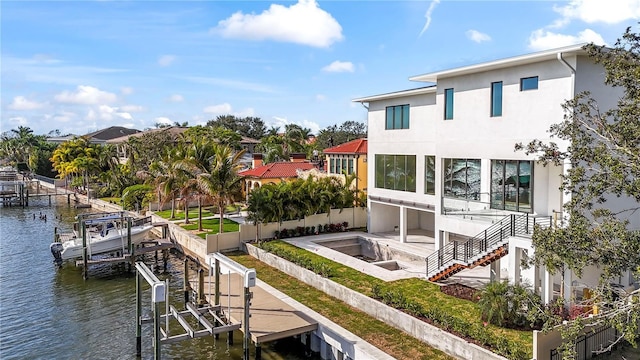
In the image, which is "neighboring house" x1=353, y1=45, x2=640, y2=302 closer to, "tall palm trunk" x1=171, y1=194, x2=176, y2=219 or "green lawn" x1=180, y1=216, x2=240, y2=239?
"green lawn" x1=180, y1=216, x2=240, y2=239

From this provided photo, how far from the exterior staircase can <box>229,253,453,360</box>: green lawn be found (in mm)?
4191

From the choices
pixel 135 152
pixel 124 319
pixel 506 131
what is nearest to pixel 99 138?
pixel 135 152

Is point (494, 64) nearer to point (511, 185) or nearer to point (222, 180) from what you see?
point (511, 185)

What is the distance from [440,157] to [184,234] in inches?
693

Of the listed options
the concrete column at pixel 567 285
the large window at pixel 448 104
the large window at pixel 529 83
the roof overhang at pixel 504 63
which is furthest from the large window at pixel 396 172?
the concrete column at pixel 567 285

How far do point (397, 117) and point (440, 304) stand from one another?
13.3 meters

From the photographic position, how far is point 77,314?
21.2 metres

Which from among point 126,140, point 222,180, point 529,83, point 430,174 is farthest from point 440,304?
point 126,140

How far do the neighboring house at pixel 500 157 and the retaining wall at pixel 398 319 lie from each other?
374 cm

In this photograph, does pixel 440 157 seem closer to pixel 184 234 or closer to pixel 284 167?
pixel 184 234

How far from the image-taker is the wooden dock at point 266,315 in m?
15.9

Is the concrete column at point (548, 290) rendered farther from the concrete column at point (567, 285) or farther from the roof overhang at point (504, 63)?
the roof overhang at point (504, 63)

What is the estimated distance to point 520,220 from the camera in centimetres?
1764

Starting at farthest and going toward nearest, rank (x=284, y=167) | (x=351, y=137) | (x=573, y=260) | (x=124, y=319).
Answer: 1. (x=351, y=137)
2. (x=284, y=167)
3. (x=124, y=319)
4. (x=573, y=260)
